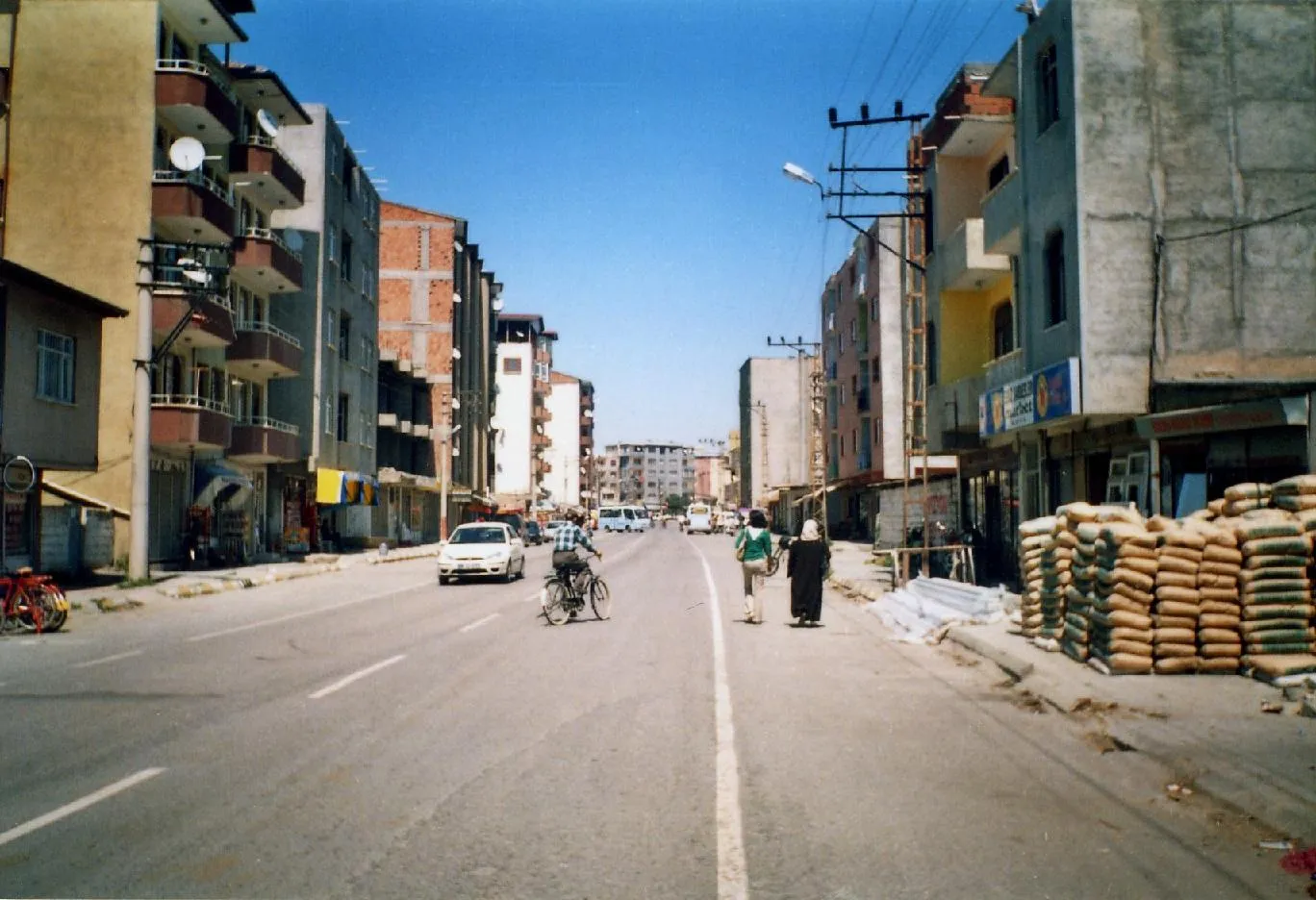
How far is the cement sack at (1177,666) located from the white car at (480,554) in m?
19.1

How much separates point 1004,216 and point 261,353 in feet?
84.4

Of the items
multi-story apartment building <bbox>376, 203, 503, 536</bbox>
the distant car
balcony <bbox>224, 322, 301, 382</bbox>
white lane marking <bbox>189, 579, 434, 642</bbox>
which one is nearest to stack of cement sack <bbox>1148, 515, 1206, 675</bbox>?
white lane marking <bbox>189, 579, 434, 642</bbox>

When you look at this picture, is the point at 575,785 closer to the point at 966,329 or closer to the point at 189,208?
the point at 966,329

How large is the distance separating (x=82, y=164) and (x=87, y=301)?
302 inches

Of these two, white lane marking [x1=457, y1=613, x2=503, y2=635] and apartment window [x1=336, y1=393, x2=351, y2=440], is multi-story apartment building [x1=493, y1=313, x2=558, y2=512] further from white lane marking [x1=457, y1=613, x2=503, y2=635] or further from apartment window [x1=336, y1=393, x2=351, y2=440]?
white lane marking [x1=457, y1=613, x2=503, y2=635]

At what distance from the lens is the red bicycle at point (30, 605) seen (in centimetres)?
1647

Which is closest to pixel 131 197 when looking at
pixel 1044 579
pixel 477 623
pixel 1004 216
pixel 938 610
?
pixel 477 623

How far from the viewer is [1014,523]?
26.1 metres

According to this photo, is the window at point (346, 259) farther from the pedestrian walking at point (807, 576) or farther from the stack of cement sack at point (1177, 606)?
the stack of cement sack at point (1177, 606)

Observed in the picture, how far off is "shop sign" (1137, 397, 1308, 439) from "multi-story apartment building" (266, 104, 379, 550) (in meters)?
30.9

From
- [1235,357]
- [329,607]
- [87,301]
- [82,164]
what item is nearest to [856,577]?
[1235,357]

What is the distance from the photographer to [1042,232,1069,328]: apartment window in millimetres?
20594

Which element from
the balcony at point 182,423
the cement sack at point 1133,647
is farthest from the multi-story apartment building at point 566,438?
the cement sack at point 1133,647

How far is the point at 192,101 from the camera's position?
103 ft
